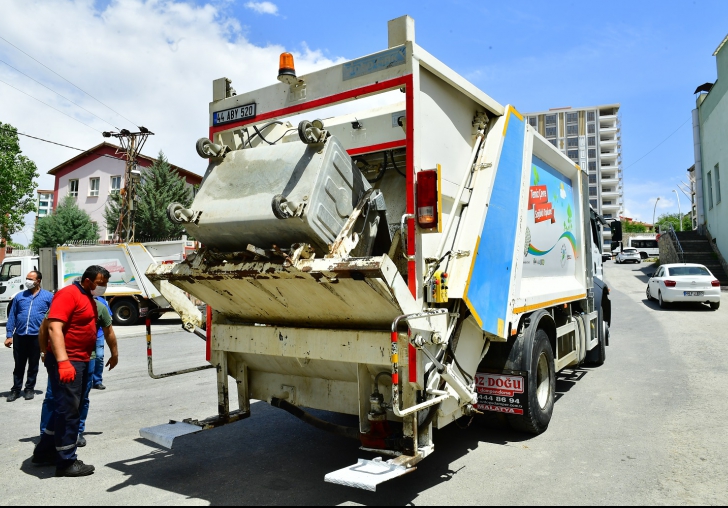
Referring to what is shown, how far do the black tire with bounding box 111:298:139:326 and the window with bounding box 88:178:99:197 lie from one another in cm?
2729

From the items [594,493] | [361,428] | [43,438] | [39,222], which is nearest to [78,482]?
[43,438]

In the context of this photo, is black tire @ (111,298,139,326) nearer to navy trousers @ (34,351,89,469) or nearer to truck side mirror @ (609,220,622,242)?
Result: navy trousers @ (34,351,89,469)

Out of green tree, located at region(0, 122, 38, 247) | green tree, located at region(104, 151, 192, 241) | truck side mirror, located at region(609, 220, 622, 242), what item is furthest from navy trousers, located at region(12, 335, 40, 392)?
green tree, located at region(104, 151, 192, 241)

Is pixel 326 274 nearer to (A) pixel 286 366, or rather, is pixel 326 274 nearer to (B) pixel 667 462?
(A) pixel 286 366

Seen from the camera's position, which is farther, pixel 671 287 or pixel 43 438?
pixel 671 287

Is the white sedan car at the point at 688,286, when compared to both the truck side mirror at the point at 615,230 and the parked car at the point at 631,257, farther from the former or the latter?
the parked car at the point at 631,257

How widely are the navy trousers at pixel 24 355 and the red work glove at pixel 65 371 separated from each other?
343cm

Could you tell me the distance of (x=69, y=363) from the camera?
4277 mm

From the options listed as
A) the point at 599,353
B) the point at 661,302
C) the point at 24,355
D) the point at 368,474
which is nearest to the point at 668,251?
the point at 661,302

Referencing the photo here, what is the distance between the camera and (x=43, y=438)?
4633 millimetres

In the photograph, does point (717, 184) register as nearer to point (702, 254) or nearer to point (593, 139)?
point (702, 254)

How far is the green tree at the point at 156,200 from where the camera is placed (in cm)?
3278

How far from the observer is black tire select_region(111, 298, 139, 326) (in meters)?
16.3

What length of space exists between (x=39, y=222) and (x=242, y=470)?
37315mm
